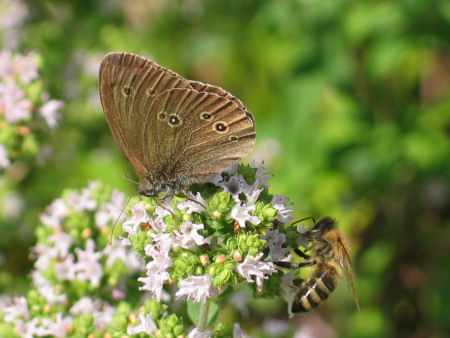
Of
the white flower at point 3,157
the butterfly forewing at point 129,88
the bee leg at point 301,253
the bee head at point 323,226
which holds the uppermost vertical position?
the white flower at point 3,157

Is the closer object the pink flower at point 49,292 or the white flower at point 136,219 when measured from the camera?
the white flower at point 136,219

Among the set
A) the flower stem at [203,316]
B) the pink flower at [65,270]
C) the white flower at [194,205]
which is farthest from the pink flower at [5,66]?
the flower stem at [203,316]

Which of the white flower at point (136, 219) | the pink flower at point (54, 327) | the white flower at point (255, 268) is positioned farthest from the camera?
the pink flower at point (54, 327)

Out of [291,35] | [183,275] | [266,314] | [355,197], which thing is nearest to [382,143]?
[355,197]

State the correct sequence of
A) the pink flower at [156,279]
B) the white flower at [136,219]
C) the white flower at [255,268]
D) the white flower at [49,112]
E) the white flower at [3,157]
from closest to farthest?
the white flower at [255,268] < the pink flower at [156,279] < the white flower at [136,219] < the white flower at [3,157] < the white flower at [49,112]

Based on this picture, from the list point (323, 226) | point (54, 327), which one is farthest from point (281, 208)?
point (54, 327)

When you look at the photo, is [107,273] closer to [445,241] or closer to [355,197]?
[355,197]

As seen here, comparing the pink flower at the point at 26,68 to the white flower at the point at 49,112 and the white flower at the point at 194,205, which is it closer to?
the white flower at the point at 49,112

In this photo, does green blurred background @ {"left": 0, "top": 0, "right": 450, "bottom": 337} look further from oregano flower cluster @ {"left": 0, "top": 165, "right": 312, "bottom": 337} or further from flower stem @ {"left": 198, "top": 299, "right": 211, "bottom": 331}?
flower stem @ {"left": 198, "top": 299, "right": 211, "bottom": 331}
